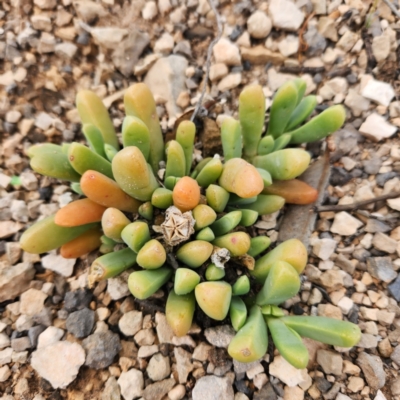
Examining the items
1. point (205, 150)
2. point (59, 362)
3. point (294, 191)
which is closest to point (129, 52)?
point (205, 150)

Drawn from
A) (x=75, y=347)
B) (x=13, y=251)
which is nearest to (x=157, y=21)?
(x=13, y=251)

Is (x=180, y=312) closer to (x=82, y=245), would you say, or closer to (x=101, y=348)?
(x=101, y=348)

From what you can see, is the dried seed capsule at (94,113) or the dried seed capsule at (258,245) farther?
the dried seed capsule at (94,113)

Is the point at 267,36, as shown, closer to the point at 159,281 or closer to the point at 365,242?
the point at 365,242

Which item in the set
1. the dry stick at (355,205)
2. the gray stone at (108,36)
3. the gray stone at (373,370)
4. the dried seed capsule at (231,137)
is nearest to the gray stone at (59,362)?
the dried seed capsule at (231,137)

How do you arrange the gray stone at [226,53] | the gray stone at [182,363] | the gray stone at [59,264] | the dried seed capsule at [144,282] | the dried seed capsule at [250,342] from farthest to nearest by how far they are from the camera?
1. the gray stone at [226,53]
2. the gray stone at [59,264]
3. the gray stone at [182,363]
4. the dried seed capsule at [144,282]
5. the dried seed capsule at [250,342]

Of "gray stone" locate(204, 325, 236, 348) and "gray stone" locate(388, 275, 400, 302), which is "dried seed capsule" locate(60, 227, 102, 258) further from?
"gray stone" locate(388, 275, 400, 302)

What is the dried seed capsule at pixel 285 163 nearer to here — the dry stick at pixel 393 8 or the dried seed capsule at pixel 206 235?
the dried seed capsule at pixel 206 235

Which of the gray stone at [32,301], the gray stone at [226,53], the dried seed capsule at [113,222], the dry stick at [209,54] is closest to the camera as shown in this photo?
the dried seed capsule at [113,222]
